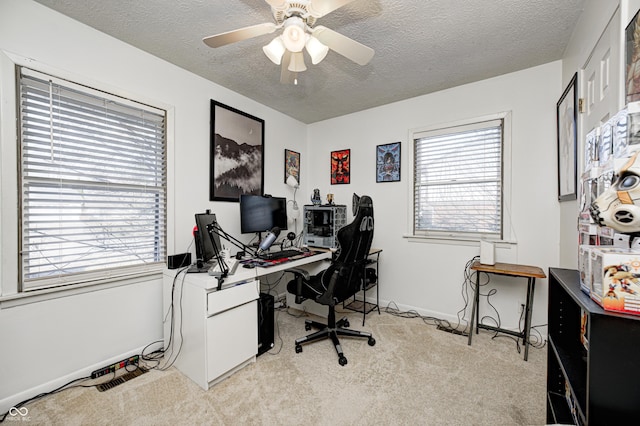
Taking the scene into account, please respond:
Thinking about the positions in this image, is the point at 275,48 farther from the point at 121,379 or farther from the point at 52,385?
the point at 52,385

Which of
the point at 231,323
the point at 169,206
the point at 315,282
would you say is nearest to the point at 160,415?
the point at 231,323

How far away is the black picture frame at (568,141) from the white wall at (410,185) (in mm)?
157

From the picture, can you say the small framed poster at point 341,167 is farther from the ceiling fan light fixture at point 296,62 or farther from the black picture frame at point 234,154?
the ceiling fan light fixture at point 296,62

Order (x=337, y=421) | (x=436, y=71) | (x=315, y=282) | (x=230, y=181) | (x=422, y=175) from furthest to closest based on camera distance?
1. (x=422, y=175)
2. (x=230, y=181)
3. (x=436, y=71)
4. (x=315, y=282)
5. (x=337, y=421)

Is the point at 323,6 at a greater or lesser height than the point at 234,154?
greater

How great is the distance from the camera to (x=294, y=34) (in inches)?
54.0

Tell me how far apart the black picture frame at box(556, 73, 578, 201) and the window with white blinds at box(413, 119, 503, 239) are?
0.44 m

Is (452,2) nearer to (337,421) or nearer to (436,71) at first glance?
(436,71)

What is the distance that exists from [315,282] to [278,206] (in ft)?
3.44

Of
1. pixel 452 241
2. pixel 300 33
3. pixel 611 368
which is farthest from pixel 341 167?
pixel 611 368

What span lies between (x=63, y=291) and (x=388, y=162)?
10.4 ft

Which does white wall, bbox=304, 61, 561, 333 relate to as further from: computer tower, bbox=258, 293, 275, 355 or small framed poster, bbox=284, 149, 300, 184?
computer tower, bbox=258, 293, 275, 355

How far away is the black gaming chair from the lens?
6.59 feet

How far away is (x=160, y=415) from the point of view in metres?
1.48
